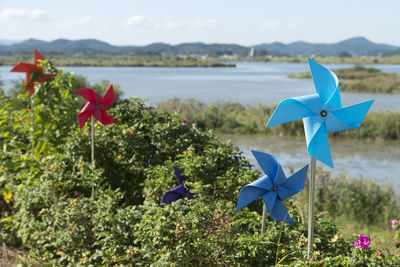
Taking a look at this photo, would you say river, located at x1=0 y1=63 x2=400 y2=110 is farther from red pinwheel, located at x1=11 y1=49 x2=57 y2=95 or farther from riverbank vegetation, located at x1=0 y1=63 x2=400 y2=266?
riverbank vegetation, located at x1=0 y1=63 x2=400 y2=266

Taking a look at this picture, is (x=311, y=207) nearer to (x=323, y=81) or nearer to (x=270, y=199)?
(x=270, y=199)

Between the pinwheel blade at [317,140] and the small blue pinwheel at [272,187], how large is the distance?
51 cm

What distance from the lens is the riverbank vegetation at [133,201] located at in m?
2.79

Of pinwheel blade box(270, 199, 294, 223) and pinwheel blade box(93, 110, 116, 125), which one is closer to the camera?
pinwheel blade box(270, 199, 294, 223)

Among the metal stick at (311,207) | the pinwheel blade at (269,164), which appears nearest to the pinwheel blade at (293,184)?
the pinwheel blade at (269,164)

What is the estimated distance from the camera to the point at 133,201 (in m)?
4.21

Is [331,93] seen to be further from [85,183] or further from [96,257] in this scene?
[85,183]

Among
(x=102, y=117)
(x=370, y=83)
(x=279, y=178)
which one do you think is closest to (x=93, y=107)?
(x=102, y=117)

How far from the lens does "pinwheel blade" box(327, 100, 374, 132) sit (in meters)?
2.39

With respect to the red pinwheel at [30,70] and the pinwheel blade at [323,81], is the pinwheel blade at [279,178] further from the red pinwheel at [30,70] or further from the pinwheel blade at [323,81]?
the red pinwheel at [30,70]

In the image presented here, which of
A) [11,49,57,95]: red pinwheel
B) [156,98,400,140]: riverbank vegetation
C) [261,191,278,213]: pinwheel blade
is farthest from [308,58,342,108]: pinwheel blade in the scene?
[156,98,400,140]: riverbank vegetation

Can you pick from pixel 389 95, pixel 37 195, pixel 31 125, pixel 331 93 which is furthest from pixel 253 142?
pixel 389 95

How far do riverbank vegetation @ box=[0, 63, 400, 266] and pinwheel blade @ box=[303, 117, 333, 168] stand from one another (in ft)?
2.02

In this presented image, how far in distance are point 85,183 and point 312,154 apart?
2.42 meters
